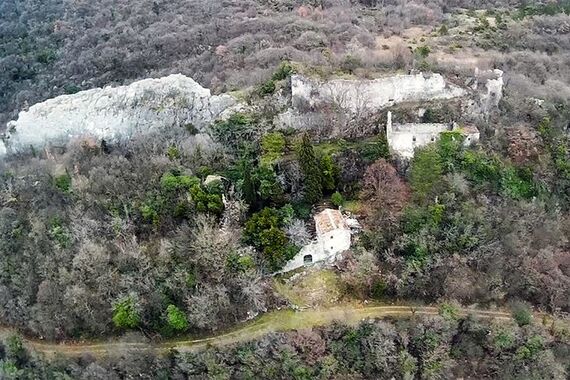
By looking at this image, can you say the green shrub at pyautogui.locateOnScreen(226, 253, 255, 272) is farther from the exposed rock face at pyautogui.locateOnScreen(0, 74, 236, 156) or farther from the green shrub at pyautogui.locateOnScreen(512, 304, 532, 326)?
the green shrub at pyautogui.locateOnScreen(512, 304, 532, 326)

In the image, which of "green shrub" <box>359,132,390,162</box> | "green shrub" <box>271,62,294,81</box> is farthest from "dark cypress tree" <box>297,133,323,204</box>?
"green shrub" <box>271,62,294,81</box>

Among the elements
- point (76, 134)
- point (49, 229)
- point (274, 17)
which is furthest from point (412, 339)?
point (274, 17)

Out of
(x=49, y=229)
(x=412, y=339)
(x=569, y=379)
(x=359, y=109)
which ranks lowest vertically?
(x=569, y=379)

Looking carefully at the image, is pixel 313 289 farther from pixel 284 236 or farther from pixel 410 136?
pixel 410 136

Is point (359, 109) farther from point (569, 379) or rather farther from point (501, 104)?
point (569, 379)

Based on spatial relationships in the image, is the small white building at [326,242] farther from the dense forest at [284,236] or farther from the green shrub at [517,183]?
the green shrub at [517,183]

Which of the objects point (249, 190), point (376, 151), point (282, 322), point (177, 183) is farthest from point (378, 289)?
point (177, 183)
